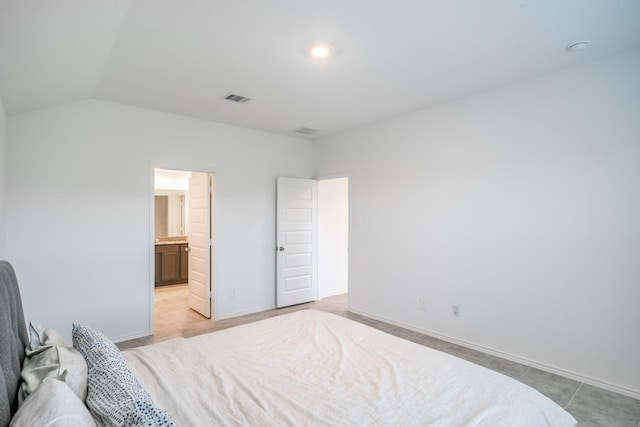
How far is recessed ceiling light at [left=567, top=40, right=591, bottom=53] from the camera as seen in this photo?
2494 millimetres

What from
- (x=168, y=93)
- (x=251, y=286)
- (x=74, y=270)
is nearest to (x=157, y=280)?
(x=251, y=286)

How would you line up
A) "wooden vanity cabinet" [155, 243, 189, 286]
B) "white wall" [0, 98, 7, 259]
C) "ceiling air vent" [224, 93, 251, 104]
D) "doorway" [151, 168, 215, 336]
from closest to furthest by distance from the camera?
"white wall" [0, 98, 7, 259] < "ceiling air vent" [224, 93, 251, 104] < "doorway" [151, 168, 215, 336] < "wooden vanity cabinet" [155, 243, 189, 286]

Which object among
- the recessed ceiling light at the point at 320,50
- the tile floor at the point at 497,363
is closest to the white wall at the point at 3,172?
the tile floor at the point at 497,363

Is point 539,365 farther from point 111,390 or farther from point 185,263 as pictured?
point 185,263

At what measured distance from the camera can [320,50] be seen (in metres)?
2.57

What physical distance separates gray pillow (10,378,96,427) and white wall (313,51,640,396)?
11.4 ft

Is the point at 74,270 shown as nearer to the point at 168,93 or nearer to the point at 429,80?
the point at 168,93

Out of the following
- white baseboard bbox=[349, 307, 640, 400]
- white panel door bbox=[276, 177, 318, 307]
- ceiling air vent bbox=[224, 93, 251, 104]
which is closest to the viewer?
white baseboard bbox=[349, 307, 640, 400]

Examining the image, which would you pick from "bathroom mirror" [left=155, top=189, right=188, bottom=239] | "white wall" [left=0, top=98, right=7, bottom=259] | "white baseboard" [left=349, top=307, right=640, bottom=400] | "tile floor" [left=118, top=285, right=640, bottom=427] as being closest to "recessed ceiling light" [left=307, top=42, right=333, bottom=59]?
"white wall" [left=0, top=98, right=7, bottom=259]

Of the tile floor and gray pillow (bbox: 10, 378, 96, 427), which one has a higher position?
gray pillow (bbox: 10, 378, 96, 427)

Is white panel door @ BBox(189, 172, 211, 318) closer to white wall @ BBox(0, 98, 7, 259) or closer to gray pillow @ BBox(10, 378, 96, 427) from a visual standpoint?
white wall @ BBox(0, 98, 7, 259)

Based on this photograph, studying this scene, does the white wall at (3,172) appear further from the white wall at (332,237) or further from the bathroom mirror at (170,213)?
the bathroom mirror at (170,213)

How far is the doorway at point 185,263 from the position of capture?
15.3ft

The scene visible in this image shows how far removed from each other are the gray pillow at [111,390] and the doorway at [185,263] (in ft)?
A: 8.61
